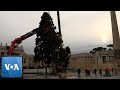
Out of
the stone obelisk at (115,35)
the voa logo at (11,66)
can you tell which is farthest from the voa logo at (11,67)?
the stone obelisk at (115,35)

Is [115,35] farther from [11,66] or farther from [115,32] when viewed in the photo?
[11,66]

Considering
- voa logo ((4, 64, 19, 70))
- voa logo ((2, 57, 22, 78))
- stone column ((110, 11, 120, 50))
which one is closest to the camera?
voa logo ((2, 57, 22, 78))

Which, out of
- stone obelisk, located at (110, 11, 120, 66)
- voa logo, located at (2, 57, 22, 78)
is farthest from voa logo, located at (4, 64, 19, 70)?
stone obelisk, located at (110, 11, 120, 66)

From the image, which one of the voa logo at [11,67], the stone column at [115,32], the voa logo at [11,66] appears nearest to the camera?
the voa logo at [11,66]

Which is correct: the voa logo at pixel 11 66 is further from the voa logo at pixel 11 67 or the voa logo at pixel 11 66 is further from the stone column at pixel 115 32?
the stone column at pixel 115 32

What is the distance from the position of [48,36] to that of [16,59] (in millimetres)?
20543

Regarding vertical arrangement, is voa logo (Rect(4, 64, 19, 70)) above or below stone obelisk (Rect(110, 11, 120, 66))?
below

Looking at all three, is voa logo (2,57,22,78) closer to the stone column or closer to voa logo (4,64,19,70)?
voa logo (4,64,19,70)

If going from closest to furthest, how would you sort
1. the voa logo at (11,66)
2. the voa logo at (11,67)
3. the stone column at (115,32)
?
the voa logo at (11,66), the voa logo at (11,67), the stone column at (115,32)
